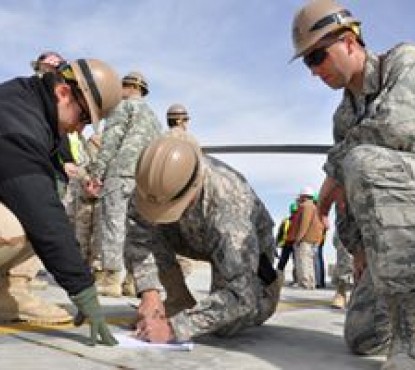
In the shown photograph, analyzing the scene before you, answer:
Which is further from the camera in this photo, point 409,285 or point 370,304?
point 370,304

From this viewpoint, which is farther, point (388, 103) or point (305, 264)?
point (305, 264)

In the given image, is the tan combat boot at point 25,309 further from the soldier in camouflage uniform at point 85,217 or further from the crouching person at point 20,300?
the soldier in camouflage uniform at point 85,217

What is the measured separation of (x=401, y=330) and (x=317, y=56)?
109cm

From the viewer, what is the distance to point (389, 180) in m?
2.45

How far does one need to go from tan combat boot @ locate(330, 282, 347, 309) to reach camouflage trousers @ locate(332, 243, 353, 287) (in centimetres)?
2

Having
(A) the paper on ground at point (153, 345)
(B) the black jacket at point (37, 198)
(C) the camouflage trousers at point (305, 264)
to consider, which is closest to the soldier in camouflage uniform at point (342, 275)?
(A) the paper on ground at point (153, 345)

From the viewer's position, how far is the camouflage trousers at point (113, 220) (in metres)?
5.08

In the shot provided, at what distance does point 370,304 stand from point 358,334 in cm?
15

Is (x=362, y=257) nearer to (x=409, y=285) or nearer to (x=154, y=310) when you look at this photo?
(x=409, y=285)

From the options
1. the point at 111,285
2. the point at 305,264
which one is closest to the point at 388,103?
the point at 111,285

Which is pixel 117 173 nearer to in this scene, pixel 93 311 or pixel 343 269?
pixel 343 269

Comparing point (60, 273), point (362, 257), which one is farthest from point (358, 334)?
point (60, 273)

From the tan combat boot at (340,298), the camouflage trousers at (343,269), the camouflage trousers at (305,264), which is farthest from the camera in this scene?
the camouflage trousers at (305,264)

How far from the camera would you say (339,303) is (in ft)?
16.0
